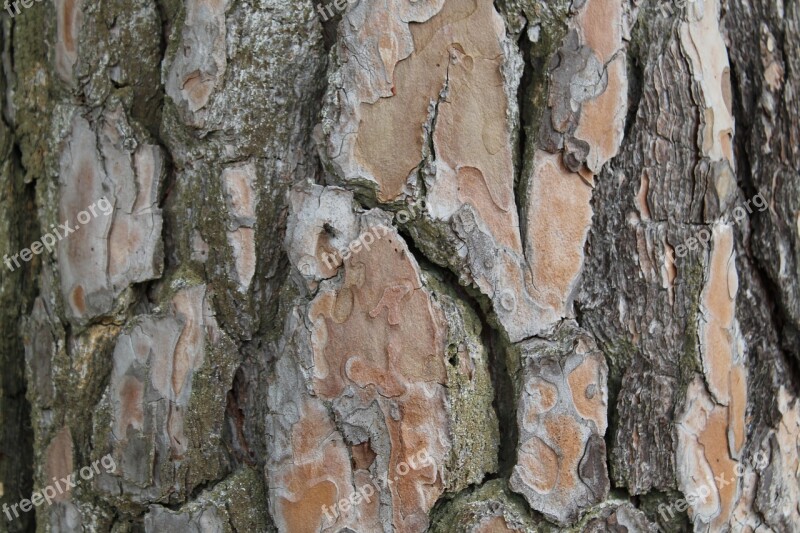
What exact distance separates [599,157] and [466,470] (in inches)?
18.2

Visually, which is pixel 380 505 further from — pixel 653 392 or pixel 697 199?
pixel 697 199

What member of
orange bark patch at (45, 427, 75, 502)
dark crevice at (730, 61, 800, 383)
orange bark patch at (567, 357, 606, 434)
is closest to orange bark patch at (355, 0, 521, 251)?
orange bark patch at (567, 357, 606, 434)

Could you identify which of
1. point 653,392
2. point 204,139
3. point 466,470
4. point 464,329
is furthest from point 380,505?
point 204,139

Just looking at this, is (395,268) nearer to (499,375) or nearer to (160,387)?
(499,375)

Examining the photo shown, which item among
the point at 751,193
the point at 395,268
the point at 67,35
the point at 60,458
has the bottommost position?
the point at 60,458

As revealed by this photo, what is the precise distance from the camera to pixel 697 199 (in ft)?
3.28

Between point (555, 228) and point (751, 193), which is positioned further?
point (751, 193)

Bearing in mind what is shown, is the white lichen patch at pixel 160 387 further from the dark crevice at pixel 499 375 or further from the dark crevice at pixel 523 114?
the dark crevice at pixel 523 114

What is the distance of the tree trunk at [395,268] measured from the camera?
0.90 m

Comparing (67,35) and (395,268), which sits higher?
(67,35)

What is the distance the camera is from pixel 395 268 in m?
0.89

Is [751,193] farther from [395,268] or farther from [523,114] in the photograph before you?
[395,268]

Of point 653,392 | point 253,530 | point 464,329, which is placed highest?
point 464,329

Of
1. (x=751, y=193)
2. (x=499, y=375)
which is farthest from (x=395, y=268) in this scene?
(x=751, y=193)
